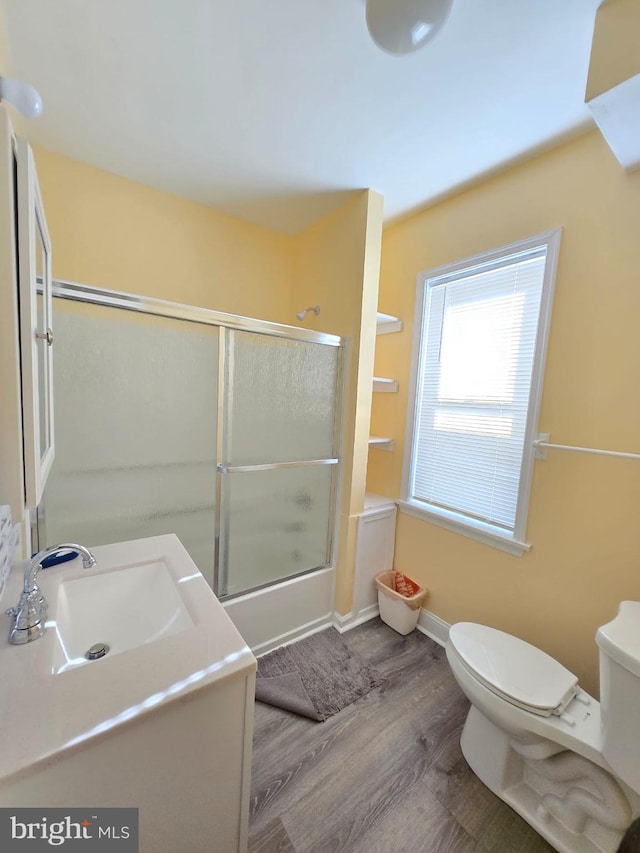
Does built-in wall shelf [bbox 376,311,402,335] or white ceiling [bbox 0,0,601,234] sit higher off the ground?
white ceiling [bbox 0,0,601,234]

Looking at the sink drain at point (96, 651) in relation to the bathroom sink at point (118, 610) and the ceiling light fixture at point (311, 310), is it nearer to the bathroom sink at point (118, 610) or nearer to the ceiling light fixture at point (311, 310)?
the bathroom sink at point (118, 610)

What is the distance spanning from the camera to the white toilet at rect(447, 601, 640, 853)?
948mm

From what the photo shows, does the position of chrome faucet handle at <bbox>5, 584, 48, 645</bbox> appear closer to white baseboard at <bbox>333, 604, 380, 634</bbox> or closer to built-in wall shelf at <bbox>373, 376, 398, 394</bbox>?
white baseboard at <bbox>333, 604, 380, 634</bbox>

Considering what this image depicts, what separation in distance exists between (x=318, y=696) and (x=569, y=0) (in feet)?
8.67

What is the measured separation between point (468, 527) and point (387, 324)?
1365 mm

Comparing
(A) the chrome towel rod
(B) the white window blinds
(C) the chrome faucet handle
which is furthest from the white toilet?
(C) the chrome faucet handle

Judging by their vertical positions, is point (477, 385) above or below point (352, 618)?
above

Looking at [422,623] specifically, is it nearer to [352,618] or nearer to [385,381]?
[352,618]

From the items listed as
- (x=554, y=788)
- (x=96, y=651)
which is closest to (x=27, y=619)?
(x=96, y=651)

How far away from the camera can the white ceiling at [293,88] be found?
3.26 ft

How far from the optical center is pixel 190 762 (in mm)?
699

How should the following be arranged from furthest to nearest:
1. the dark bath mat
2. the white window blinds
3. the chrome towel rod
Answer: the white window blinds, the dark bath mat, the chrome towel rod

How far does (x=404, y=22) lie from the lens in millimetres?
892

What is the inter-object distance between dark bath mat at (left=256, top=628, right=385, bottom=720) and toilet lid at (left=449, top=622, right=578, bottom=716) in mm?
587
